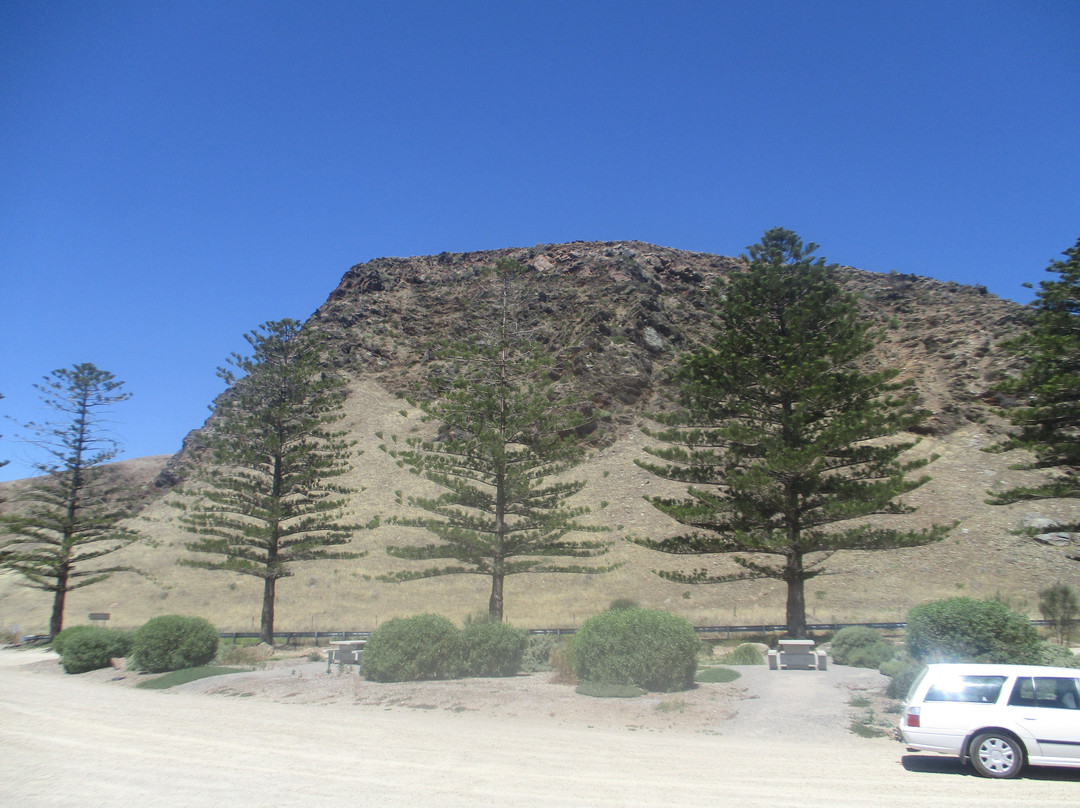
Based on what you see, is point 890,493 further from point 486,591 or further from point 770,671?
point 486,591

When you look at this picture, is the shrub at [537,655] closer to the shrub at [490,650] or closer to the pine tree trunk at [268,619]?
the shrub at [490,650]

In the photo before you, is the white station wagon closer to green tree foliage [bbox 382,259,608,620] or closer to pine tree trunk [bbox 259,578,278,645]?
green tree foliage [bbox 382,259,608,620]

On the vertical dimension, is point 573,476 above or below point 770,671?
above

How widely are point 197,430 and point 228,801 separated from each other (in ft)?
221

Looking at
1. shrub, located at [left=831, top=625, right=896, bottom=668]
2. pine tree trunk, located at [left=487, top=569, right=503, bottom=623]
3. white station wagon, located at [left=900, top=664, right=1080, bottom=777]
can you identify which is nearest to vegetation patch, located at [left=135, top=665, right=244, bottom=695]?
pine tree trunk, located at [left=487, top=569, right=503, bottom=623]

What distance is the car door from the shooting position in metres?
7.09

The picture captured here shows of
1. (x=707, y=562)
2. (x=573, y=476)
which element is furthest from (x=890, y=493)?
(x=573, y=476)

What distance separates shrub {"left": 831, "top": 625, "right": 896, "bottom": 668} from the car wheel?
25.5 feet

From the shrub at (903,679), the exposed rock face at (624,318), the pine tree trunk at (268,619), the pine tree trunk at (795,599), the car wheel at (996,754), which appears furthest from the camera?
the exposed rock face at (624,318)

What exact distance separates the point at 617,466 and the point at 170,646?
3351 centimetres

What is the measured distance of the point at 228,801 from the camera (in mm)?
6363

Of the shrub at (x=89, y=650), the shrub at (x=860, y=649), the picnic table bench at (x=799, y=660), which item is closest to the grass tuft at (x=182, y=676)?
the shrub at (x=89, y=650)

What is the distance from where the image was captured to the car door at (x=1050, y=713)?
709 cm

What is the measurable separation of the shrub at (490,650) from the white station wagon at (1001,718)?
874 cm
